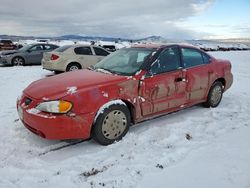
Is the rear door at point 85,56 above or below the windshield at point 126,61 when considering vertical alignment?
below

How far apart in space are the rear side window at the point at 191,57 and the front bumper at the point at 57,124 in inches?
98.8

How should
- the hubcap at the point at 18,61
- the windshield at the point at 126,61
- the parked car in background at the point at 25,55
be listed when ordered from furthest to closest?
1. the hubcap at the point at 18,61
2. the parked car in background at the point at 25,55
3. the windshield at the point at 126,61

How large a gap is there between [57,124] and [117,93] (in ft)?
3.40

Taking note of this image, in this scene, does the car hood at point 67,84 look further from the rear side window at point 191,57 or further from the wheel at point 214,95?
the wheel at point 214,95

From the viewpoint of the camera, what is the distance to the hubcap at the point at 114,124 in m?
4.73

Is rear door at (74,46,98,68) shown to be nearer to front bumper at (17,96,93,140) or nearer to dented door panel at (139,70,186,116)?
dented door panel at (139,70,186,116)

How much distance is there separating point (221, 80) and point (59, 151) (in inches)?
165

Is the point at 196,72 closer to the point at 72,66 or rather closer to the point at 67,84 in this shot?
the point at 67,84

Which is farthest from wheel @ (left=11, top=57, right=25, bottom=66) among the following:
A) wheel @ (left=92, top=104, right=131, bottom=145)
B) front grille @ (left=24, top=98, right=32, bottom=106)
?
wheel @ (left=92, top=104, right=131, bottom=145)

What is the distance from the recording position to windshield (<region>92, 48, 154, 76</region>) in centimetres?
541

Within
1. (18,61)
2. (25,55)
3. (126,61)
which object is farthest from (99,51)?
(126,61)

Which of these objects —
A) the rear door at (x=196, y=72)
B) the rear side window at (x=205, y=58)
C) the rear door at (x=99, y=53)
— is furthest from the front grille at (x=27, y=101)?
the rear door at (x=99, y=53)

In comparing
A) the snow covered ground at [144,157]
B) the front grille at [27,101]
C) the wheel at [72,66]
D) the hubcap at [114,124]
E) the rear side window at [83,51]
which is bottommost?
the wheel at [72,66]

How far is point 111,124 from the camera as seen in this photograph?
15.7 feet
